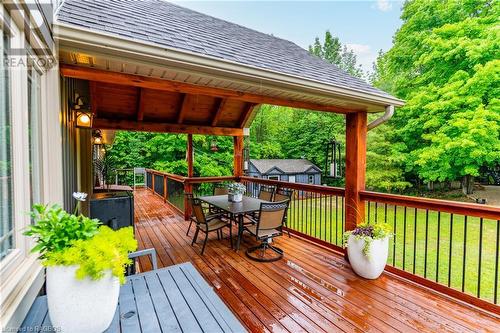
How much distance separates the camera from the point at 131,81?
2.67 meters

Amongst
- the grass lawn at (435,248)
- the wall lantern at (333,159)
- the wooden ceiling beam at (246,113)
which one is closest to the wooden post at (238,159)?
the wooden ceiling beam at (246,113)

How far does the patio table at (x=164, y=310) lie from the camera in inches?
48.4

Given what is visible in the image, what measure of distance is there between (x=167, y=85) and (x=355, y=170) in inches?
118

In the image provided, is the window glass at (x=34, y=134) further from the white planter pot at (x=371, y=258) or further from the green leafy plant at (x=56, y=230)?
the white planter pot at (x=371, y=258)

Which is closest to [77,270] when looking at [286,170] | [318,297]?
[318,297]

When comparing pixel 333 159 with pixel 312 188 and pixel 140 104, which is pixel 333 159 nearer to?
pixel 312 188

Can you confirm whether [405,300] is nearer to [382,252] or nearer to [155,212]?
[382,252]

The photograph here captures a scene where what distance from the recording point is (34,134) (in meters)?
1.62

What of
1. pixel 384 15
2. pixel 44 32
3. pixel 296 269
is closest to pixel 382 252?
pixel 296 269

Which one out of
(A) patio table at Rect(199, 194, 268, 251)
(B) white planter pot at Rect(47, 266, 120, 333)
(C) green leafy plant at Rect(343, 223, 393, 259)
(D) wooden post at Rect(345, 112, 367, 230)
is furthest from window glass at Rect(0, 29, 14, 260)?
(D) wooden post at Rect(345, 112, 367, 230)

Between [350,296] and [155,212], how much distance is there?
5.86 meters

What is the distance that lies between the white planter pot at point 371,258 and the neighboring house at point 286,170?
51.9 ft

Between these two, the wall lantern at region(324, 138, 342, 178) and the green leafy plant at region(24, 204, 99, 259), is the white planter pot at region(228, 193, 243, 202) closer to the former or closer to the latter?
the wall lantern at region(324, 138, 342, 178)

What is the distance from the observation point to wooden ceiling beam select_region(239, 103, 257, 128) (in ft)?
21.6
